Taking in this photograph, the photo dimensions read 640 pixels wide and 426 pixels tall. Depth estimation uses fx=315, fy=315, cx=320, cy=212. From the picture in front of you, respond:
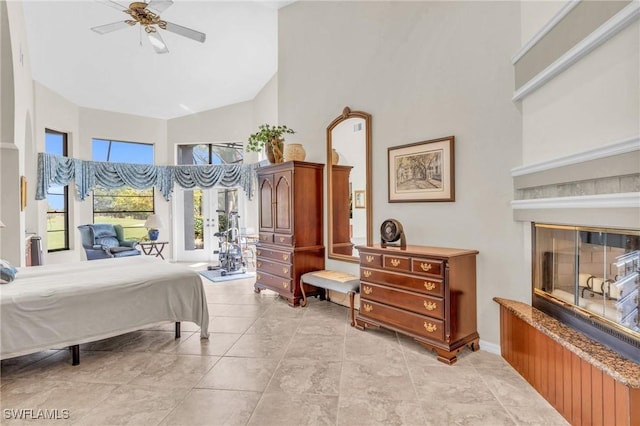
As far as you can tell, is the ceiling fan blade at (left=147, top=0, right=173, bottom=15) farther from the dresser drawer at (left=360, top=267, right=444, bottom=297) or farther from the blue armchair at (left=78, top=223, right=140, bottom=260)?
the blue armchair at (left=78, top=223, right=140, bottom=260)

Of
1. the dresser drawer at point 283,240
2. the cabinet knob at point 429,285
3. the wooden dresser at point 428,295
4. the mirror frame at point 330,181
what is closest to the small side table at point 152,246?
the dresser drawer at point 283,240

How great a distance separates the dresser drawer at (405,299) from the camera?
2.57 meters

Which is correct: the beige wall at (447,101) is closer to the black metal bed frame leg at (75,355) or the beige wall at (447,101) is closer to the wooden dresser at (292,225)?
the wooden dresser at (292,225)

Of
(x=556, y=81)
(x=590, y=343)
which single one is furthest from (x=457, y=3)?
(x=590, y=343)

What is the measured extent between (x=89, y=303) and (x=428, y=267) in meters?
2.74

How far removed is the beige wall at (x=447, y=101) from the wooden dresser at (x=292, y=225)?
1.26 feet

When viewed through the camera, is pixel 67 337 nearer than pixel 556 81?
No

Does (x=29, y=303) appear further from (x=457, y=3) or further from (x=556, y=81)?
(x=457, y=3)

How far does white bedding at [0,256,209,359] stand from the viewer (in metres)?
2.26

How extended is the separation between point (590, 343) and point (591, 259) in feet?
1.55

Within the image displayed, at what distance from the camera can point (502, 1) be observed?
2.59 m

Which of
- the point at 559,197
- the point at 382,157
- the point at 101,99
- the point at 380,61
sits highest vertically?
the point at 101,99

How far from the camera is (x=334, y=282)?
11.9 feet

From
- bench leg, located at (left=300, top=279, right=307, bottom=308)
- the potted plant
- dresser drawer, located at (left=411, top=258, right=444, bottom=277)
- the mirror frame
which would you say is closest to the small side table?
the potted plant
